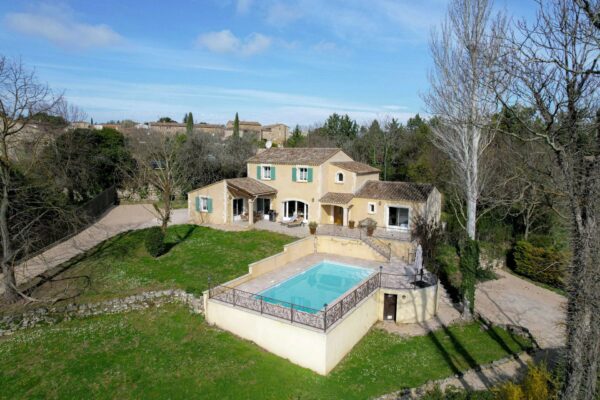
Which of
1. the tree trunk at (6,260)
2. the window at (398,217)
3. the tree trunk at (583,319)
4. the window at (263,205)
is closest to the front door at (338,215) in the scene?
the window at (398,217)

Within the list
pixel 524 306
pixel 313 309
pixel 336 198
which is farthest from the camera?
pixel 336 198

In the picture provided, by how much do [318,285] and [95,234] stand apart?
17.2 meters

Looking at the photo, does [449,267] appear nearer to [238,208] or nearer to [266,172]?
[266,172]

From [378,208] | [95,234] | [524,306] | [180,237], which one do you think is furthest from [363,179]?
[95,234]

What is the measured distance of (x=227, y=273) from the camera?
62.5ft

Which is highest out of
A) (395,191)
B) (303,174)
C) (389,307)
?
(303,174)

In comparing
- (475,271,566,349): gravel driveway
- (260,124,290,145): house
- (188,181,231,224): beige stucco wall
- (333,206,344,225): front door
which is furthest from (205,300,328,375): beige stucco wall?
(260,124,290,145): house

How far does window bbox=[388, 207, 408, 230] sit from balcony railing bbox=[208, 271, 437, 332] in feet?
26.1

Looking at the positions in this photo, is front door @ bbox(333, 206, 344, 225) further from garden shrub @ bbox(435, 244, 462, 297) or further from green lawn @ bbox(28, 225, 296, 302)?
garden shrub @ bbox(435, 244, 462, 297)

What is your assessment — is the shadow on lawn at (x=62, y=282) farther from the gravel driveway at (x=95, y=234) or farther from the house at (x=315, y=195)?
the house at (x=315, y=195)

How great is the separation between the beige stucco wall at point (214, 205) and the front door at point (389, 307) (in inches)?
589

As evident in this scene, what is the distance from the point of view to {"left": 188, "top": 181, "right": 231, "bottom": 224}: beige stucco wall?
90.0 feet

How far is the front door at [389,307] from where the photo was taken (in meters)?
16.8

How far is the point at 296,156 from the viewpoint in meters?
29.5
